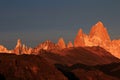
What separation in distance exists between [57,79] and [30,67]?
25.3 ft

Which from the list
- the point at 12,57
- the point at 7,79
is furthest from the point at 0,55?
the point at 7,79

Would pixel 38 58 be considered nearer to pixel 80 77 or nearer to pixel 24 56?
pixel 24 56

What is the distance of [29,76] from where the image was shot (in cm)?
16150

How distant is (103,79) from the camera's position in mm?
185500

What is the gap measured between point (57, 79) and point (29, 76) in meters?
7.52

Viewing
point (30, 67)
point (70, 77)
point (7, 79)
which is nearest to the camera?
point (7, 79)

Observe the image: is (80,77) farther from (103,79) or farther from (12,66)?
(12,66)

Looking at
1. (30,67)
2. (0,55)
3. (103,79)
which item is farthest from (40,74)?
(103,79)

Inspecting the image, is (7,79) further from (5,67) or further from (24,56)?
(24,56)

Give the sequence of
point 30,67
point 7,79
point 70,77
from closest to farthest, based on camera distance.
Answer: point 7,79
point 30,67
point 70,77

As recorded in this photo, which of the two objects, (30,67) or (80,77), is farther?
(80,77)

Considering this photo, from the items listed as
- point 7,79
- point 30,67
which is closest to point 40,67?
point 30,67

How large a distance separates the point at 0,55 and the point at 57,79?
17849 millimetres

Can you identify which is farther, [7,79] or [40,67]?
[40,67]
